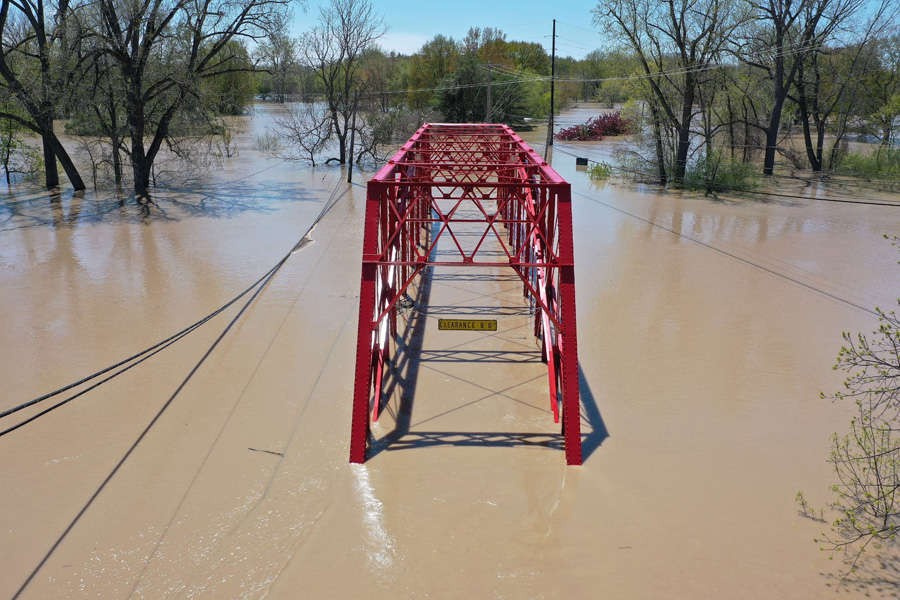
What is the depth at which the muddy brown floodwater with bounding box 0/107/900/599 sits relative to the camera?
7266 mm

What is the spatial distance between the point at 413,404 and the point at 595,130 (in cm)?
5545

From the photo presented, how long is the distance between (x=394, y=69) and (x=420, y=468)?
76.6m

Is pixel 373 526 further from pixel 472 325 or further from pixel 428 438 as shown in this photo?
pixel 472 325

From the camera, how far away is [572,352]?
9438 millimetres

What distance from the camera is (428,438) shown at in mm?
10016

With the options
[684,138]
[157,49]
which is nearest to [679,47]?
[684,138]

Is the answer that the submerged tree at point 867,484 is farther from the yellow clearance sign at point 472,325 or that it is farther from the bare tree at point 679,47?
the bare tree at point 679,47

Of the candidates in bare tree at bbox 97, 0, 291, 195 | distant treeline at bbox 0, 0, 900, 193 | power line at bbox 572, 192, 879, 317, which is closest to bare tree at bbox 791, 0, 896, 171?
distant treeline at bbox 0, 0, 900, 193

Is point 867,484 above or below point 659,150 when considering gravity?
below

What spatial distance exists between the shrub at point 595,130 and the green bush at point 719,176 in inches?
1075

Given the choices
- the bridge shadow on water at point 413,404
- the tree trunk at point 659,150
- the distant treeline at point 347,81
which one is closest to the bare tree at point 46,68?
the distant treeline at point 347,81

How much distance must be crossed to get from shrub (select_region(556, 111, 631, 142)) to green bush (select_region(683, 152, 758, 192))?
27310 millimetres

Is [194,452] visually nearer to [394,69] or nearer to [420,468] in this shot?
[420,468]

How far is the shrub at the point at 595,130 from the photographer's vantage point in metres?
60.6
